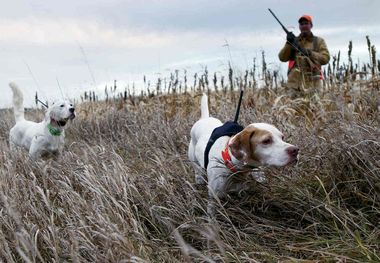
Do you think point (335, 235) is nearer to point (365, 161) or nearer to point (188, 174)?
point (365, 161)

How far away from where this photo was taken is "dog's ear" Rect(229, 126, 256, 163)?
3.04 meters

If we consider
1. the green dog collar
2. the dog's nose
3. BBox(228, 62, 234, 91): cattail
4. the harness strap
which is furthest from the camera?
BBox(228, 62, 234, 91): cattail

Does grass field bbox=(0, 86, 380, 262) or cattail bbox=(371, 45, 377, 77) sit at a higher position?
cattail bbox=(371, 45, 377, 77)

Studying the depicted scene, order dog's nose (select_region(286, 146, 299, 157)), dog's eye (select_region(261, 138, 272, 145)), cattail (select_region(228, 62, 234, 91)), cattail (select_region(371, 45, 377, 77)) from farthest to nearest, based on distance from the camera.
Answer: cattail (select_region(228, 62, 234, 91)), cattail (select_region(371, 45, 377, 77)), dog's eye (select_region(261, 138, 272, 145)), dog's nose (select_region(286, 146, 299, 157))

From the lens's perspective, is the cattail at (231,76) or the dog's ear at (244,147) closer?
the dog's ear at (244,147)

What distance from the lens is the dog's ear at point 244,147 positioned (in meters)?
3.04

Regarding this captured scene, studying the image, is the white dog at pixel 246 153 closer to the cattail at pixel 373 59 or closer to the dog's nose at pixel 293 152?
the dog's nose at pixel 293 152

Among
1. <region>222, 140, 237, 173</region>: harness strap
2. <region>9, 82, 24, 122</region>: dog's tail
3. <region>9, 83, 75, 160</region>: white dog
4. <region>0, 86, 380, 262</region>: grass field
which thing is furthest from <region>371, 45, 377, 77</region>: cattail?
<region>9, 82, 24, 122</region>: dog's tail

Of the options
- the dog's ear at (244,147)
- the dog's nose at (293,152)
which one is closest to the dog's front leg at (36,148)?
the dog's ear at (244,147)

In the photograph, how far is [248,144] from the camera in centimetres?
304

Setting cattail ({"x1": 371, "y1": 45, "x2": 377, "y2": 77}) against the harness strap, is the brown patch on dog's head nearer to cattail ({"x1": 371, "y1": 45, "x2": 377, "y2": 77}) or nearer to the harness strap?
the harness strap

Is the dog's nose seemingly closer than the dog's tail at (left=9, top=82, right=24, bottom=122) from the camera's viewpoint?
Yes

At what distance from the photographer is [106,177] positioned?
11.6 feet

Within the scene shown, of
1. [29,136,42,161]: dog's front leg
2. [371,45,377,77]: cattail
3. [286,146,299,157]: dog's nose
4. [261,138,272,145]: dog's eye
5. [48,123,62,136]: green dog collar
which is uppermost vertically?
[371,45,377,77]: cattail
